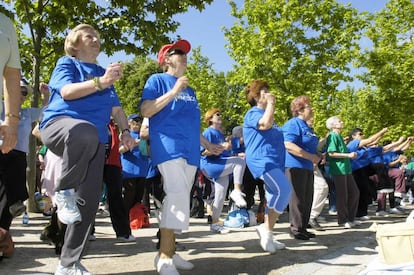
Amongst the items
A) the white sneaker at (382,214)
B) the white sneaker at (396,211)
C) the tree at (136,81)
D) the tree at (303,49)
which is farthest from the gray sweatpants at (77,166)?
the tree at (136,81)

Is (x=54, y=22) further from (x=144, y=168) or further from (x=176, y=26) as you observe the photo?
(x=144, y=168)

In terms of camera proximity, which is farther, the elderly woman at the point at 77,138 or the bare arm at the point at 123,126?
the bare arm at the point at 123,126

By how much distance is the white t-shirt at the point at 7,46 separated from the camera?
9.25 ft


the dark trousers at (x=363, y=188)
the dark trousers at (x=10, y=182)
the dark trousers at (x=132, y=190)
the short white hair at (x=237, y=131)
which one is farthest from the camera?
the short white hair at (x=237, y=131)

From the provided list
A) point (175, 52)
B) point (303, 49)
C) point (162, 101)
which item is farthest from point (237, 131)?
point (303, 49)

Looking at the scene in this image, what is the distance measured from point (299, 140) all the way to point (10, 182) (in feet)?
12.4

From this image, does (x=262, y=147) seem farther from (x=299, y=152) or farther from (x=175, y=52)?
(x=175, y=52)

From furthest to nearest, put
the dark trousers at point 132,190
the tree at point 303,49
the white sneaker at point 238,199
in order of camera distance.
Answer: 1. the tree at point 303,49
2. the dark trousers at point 132,190
3. the white sneaker at point 238,199

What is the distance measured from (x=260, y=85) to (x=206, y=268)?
8.57ft

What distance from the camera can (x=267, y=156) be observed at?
516 centimetres

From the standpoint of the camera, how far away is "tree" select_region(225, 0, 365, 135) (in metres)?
21.2

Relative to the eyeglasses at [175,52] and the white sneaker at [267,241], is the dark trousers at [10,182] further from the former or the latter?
the white sneaker at [267,241]

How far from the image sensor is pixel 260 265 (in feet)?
13.4

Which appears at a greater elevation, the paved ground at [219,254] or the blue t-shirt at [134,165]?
the blue t-shirt at [134,165]
